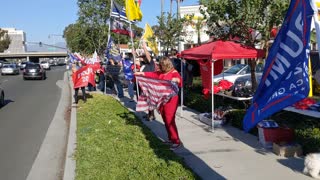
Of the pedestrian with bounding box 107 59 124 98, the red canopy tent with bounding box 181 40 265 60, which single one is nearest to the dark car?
the pedestrian with bounding box 107 59 124 98

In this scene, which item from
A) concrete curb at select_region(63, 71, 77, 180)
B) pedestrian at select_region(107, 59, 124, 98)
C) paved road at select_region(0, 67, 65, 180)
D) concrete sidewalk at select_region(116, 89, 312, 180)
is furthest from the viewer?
pedestrian at select_region(107, 59, 124, 98)

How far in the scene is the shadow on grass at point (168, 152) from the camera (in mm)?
6551

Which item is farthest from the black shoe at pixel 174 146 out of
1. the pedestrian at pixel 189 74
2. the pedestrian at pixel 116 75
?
the pedestrian at pixel 116 75

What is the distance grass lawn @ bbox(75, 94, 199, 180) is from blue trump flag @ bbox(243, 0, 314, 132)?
210 cm

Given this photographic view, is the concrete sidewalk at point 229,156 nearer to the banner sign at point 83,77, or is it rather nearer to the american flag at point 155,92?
the american flag at point 155,92

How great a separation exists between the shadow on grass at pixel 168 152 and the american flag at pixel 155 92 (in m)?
0.74

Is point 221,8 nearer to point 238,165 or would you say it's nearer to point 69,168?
point 238,165

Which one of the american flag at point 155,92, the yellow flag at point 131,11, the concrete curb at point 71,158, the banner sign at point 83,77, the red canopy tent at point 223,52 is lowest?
the concrete curb at point 71,158

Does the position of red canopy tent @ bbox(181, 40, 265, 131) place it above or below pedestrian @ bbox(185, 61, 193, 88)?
above

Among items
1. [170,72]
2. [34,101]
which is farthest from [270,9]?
[34,101]

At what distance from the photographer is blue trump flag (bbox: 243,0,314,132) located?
161 inches

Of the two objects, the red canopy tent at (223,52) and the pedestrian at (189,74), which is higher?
the red canopy tent at (223,52)

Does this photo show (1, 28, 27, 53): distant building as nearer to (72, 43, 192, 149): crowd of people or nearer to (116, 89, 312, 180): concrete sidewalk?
(72, 43, 192, 149): crowd of people

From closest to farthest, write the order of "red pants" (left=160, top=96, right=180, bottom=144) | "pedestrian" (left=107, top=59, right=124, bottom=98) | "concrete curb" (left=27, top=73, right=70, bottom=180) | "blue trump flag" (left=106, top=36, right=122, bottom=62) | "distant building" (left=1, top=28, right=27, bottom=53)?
"concrete curb" (left=27, top=73, right=70, bottom=180) < "red pants" (left=160, top=96, right=180, bottom=144) < "pedestrian" (left=107, top=59, right=124, bottom=98) < "blue trump flag" (left=106, top=36, right=122, bottom=62) < "distant building" (left=1, top=28, right=27, bottom=53)
